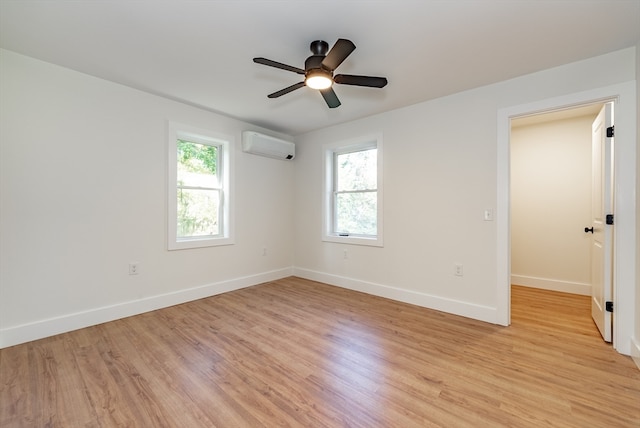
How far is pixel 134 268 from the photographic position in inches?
117

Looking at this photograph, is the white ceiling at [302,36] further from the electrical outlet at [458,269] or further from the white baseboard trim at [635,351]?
the white baseboard trim at [635,351]

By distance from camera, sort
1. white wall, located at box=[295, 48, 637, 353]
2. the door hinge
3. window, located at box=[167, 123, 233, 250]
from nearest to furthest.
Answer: the door hinge → white wall, located at box=[295, 48, 637, 353] → window, located at box=[167, 123, 233, 250]

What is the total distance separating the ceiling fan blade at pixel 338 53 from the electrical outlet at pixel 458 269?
247 centimetres

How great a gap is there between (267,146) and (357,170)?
4.78 feet

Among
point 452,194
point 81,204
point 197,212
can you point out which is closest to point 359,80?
point 452,194

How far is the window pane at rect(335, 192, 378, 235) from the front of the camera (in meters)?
3.98

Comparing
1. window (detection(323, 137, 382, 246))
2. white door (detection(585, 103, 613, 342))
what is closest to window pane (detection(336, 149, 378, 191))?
window (detection(323, 137, 382, 246))

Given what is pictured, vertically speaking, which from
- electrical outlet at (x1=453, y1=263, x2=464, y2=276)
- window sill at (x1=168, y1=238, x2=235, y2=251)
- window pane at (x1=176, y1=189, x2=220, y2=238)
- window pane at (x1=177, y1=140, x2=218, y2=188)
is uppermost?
window pane at (x1=177, y1=140, x2=218, y2=188)

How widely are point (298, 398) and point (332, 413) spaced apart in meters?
0.24

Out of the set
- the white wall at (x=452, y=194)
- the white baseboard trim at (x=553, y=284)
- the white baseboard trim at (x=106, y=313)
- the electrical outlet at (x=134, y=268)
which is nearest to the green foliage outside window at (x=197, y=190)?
the electrical outlet at (x=134, y=268)

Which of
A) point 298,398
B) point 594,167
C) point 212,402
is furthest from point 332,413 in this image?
point 594,167

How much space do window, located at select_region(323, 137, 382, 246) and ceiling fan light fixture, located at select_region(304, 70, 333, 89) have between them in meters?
1.73

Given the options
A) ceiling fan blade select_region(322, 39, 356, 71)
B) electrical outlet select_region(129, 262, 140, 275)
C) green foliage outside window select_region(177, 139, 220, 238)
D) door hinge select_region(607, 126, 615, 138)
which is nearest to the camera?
ceiling fan blade select_region(322, 39, 356, 71)

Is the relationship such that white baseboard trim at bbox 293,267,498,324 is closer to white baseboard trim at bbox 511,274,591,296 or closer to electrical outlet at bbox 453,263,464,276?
electrical outlet at bbox 453,263,464,276
